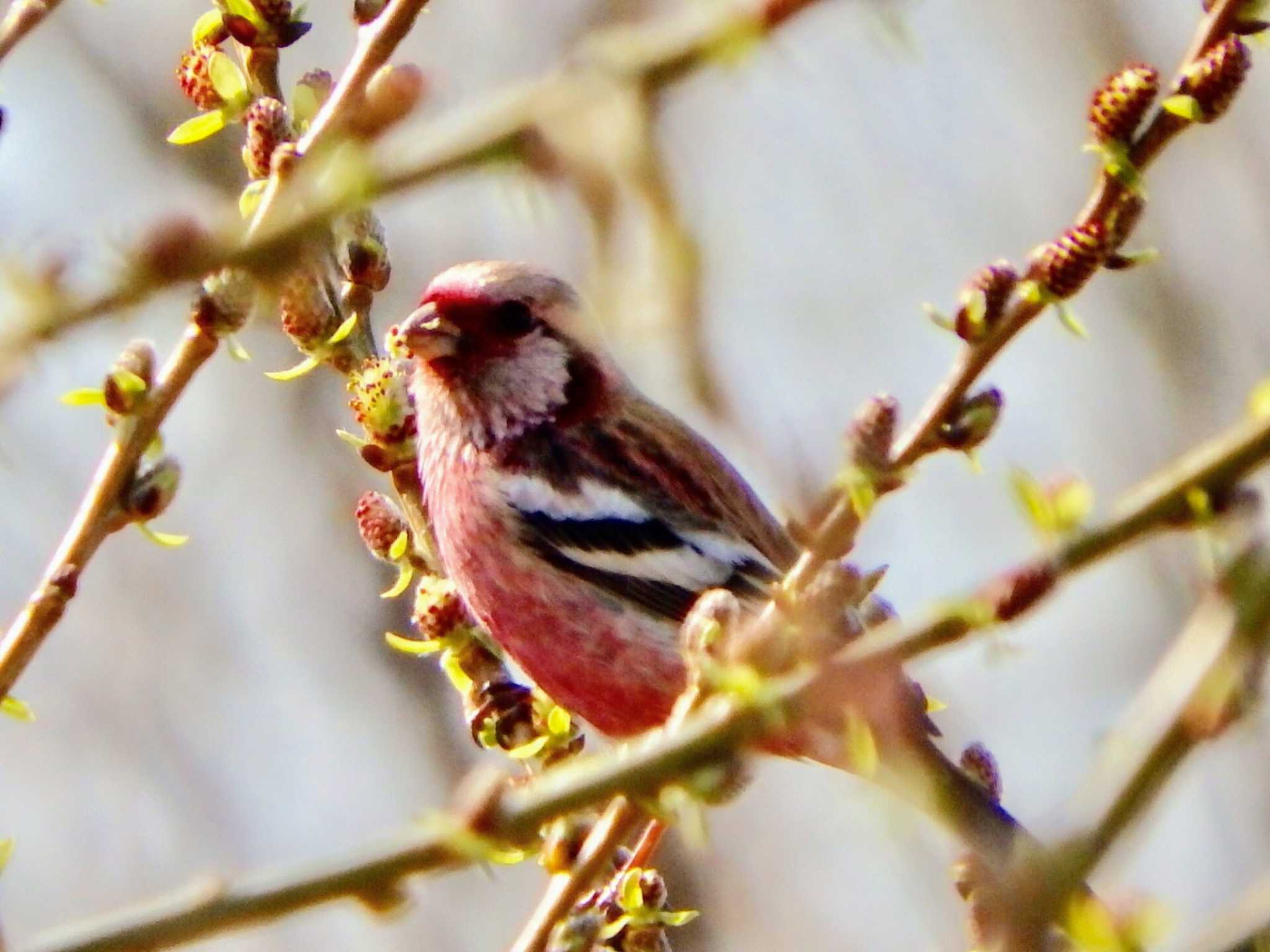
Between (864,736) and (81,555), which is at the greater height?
(81,555)

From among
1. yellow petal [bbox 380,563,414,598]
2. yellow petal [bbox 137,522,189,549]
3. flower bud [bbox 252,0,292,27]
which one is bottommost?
yellow petal [bbox 380,563,414,598]

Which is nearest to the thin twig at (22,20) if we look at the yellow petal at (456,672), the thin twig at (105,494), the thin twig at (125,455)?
the thin twig at (125,455)

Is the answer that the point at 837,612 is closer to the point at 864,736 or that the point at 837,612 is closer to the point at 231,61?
the point at 864,736

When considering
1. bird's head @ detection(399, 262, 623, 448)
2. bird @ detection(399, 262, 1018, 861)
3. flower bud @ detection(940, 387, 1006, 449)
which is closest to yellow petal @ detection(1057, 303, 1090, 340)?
flower bud @ detection(940, 387, 1006, 449)

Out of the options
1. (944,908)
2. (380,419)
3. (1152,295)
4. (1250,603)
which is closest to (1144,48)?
(1152,295)

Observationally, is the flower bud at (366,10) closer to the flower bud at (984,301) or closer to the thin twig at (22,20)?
the thin twig at (22,20)

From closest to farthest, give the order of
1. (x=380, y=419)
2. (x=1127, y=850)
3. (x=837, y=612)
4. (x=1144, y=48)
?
1. (x=1127, y=850)
2. (x=837, y=612)
3. (x=380, y=419)
4. (x=1144, y=48)

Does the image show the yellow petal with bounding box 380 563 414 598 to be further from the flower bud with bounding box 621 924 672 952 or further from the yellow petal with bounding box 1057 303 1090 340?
the yellow petal with bounding box 1057 303 1090 340
